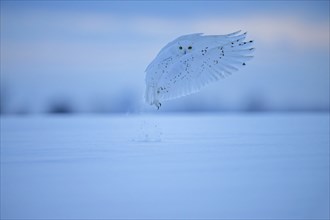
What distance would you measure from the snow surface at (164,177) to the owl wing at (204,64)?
0.77m

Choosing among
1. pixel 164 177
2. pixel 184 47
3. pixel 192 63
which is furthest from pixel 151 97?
pixel 164 177

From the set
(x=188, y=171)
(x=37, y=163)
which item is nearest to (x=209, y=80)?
(x=188, y=171)

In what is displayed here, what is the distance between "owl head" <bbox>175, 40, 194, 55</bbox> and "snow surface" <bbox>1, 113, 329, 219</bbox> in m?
1.10

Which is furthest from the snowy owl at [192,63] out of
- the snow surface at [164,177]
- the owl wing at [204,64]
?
the snow surface at [164,177]

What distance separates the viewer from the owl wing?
400 cm

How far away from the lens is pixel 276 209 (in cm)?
390

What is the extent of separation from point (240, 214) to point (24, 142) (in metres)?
3.83

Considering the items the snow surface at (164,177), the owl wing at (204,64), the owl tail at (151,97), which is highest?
the owl wing at (204,64)

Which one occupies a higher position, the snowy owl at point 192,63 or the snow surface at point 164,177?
the snowy owl at point 192,63

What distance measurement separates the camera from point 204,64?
171 inches

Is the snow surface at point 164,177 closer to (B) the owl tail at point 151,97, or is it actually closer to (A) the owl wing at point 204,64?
(B) the owl tail at point 151,97

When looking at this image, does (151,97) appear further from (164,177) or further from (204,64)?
(164,177)

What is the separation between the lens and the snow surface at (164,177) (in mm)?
3920

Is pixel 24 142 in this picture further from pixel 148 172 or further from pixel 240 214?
pixel 240 214
